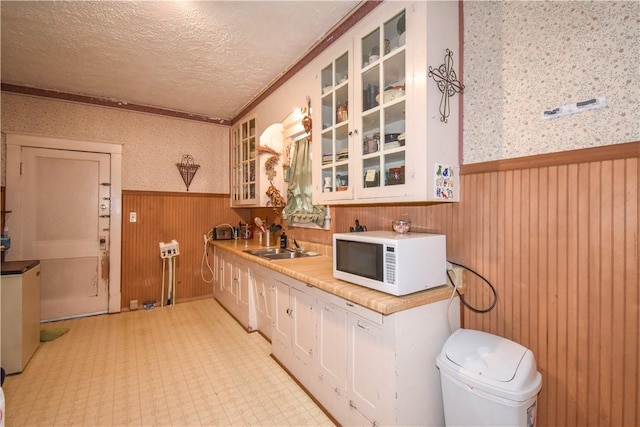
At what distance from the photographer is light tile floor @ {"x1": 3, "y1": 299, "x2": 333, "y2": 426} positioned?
179 centimetres

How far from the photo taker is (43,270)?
127 inches

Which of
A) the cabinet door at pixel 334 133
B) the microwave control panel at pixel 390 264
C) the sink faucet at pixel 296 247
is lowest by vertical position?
the sink faucet at pixel 296 247

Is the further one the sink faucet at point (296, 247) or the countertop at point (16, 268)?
the sink faucet at point (296, 247)

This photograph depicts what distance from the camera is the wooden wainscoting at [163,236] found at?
365cm

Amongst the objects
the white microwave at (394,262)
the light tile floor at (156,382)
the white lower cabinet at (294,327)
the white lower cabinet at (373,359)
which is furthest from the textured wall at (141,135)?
the white microwave at (394,262)

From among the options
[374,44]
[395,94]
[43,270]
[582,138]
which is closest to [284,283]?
[395,94]

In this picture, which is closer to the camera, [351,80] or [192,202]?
[351,80]

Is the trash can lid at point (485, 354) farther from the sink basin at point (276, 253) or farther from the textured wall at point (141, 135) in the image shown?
the textured wall at point (141, 135)

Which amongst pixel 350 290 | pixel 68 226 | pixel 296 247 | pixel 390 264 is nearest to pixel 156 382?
pixel 296 247

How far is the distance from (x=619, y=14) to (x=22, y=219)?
493cm

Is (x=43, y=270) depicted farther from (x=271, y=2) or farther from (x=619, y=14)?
(x=619, y=14)

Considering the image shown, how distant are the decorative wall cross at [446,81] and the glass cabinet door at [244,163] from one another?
2394 millimetres

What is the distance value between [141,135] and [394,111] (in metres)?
3.45

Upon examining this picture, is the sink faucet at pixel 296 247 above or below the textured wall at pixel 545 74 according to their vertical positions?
below
